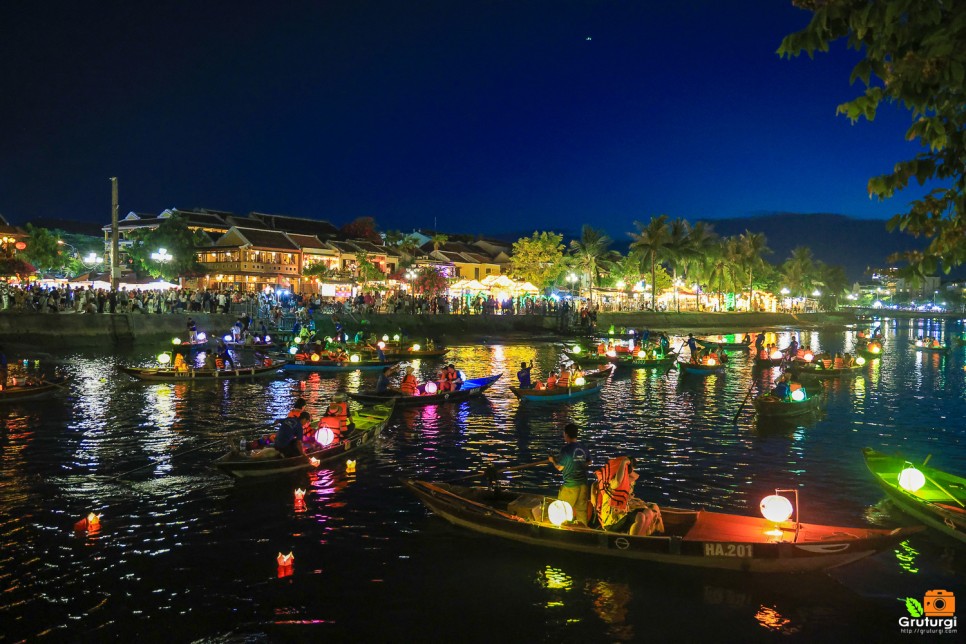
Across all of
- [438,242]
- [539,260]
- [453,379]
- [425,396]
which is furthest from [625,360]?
[438,242]

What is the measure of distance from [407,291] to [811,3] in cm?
7126

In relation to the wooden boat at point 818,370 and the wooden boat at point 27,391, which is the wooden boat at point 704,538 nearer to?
the wooden boat at point 27,391

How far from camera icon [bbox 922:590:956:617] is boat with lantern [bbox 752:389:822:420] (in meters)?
11.5

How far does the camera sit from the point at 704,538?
32.7 ft

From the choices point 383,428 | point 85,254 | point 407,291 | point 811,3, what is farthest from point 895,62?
point 85,254

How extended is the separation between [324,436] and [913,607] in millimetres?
11539

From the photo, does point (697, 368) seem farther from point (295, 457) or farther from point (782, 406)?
point (295, 457)

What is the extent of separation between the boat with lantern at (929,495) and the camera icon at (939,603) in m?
1.66

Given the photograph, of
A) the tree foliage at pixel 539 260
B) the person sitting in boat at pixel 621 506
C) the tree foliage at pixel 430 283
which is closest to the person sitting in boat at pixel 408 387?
the person sitting in boat at pixel 621 506

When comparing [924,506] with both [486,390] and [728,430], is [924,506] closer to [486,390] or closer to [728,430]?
[728,430]

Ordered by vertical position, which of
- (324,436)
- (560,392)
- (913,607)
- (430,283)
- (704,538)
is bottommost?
(913,607)

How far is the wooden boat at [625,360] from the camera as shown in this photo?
3691 cm

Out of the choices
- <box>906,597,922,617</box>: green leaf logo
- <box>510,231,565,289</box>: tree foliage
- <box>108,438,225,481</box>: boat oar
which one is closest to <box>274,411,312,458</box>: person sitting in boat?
<box>108,438,225,481</box>: boat oar

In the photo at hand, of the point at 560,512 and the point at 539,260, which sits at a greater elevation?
the point at 539,260
